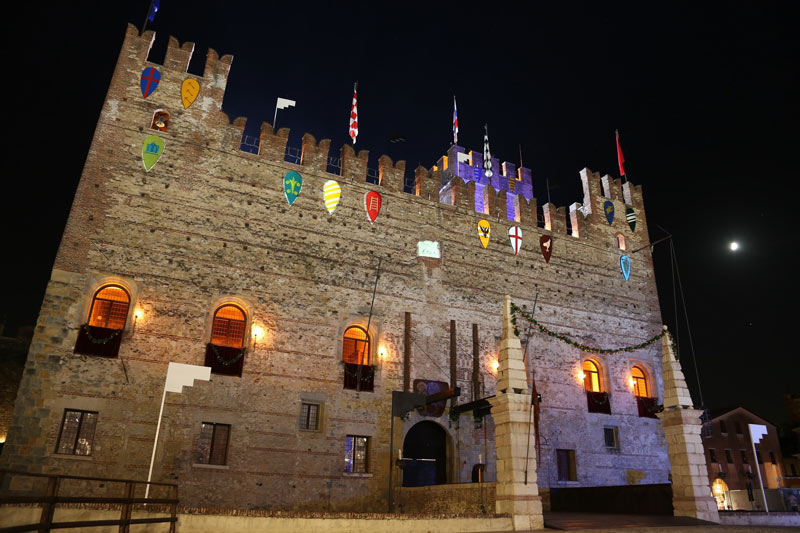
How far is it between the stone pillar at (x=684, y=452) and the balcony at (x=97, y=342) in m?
14.7

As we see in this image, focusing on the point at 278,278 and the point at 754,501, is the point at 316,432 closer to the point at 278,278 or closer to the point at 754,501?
the point at 278,278

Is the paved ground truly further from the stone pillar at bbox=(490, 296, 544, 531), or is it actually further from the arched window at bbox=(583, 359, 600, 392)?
the arched window at bbox=(583, 359, 600, 392)

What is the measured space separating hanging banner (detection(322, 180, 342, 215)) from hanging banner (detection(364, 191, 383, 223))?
1.00m

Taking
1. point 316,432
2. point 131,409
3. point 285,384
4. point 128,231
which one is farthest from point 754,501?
point 128,231

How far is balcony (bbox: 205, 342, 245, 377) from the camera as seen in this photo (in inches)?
599

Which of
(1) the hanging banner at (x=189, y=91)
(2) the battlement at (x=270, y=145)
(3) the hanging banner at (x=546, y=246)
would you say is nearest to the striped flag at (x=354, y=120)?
(2) the battlement at (x=270, y=145)

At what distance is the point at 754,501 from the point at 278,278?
17.5 m

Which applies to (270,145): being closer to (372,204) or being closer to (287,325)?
(372,204)

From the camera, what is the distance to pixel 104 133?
16.2 metres

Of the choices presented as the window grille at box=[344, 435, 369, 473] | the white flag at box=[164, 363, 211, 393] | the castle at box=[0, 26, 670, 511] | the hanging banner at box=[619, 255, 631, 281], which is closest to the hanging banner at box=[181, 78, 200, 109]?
the castle at box=[0, 26, 670, 511]

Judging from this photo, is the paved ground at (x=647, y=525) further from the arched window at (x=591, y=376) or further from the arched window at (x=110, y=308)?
the arched window at (x=110, y=308)

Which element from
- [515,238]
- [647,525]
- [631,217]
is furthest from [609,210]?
[647,525]

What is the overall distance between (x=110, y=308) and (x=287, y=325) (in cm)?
480

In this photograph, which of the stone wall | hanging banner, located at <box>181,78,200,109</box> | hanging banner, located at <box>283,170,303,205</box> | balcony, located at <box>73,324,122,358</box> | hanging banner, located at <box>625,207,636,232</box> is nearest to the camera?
the stone wall
